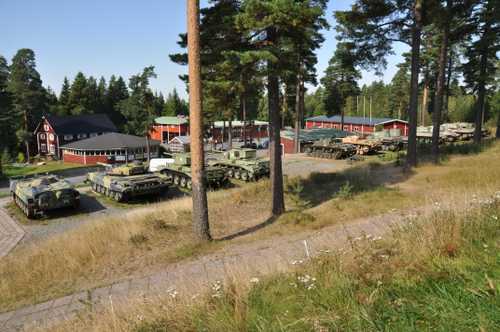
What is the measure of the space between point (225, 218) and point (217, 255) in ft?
14.6

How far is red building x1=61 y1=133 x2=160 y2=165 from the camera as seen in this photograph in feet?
133

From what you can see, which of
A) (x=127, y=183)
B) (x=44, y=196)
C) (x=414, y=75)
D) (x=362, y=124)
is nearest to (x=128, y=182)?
(x=127, y=183)

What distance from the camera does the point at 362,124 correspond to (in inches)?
2224

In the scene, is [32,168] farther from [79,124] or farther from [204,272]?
[204,272]

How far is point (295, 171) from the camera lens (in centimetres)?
2572

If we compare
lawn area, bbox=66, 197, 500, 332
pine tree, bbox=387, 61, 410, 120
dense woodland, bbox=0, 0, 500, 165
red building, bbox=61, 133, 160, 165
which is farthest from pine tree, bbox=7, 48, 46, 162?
pine tree, bbox=387, 61, 410, 120

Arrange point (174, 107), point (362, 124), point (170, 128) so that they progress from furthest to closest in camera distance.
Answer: point (174, 107) < point (170, 128) < point (362, 124)

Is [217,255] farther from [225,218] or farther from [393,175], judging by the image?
[393,175]

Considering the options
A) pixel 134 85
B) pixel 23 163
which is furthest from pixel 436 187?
pixel 23 163

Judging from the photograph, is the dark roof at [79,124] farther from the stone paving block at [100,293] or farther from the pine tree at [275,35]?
the stone paving block at [100,293]

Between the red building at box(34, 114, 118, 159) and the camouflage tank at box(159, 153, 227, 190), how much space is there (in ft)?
101

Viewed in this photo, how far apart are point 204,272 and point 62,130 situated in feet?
159

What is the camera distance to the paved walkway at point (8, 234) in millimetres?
12520

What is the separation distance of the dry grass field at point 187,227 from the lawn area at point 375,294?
7.01 feet
